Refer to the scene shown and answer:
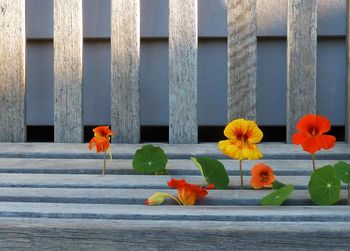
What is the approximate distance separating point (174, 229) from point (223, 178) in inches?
19.2

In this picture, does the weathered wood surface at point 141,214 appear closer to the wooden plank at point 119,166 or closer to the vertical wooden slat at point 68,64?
the wooden plank at point 119,166

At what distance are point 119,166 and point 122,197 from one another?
41 centimetres

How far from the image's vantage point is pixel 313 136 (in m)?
1.84

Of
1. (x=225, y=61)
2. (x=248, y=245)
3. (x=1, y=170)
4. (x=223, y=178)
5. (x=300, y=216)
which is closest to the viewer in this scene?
(x=248, y=245)

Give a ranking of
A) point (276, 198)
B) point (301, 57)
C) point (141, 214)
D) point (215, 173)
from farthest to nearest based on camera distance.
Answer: point (301, 57) → point (215, 173) → point (276, 198) → point (141, 214)

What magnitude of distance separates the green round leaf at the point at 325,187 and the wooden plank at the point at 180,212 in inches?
1.7

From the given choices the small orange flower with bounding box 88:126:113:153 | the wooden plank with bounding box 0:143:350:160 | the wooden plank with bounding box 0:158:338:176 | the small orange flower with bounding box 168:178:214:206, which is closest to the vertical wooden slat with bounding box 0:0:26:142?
the wooden plank with bounding box 0:143:350:160

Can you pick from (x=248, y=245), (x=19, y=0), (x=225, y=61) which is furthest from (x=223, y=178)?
(x=19, y=0)

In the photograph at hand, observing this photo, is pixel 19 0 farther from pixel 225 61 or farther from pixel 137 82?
pixel 225 61

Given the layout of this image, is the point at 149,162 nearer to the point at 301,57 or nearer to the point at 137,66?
the point at 137,66

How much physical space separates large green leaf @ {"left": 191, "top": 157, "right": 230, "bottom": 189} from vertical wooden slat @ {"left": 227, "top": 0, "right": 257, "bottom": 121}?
0.63 meters

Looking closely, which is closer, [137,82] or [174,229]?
[174,229]

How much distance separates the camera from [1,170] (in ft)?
7.21


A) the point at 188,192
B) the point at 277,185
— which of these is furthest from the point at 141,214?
the point at 277,185
